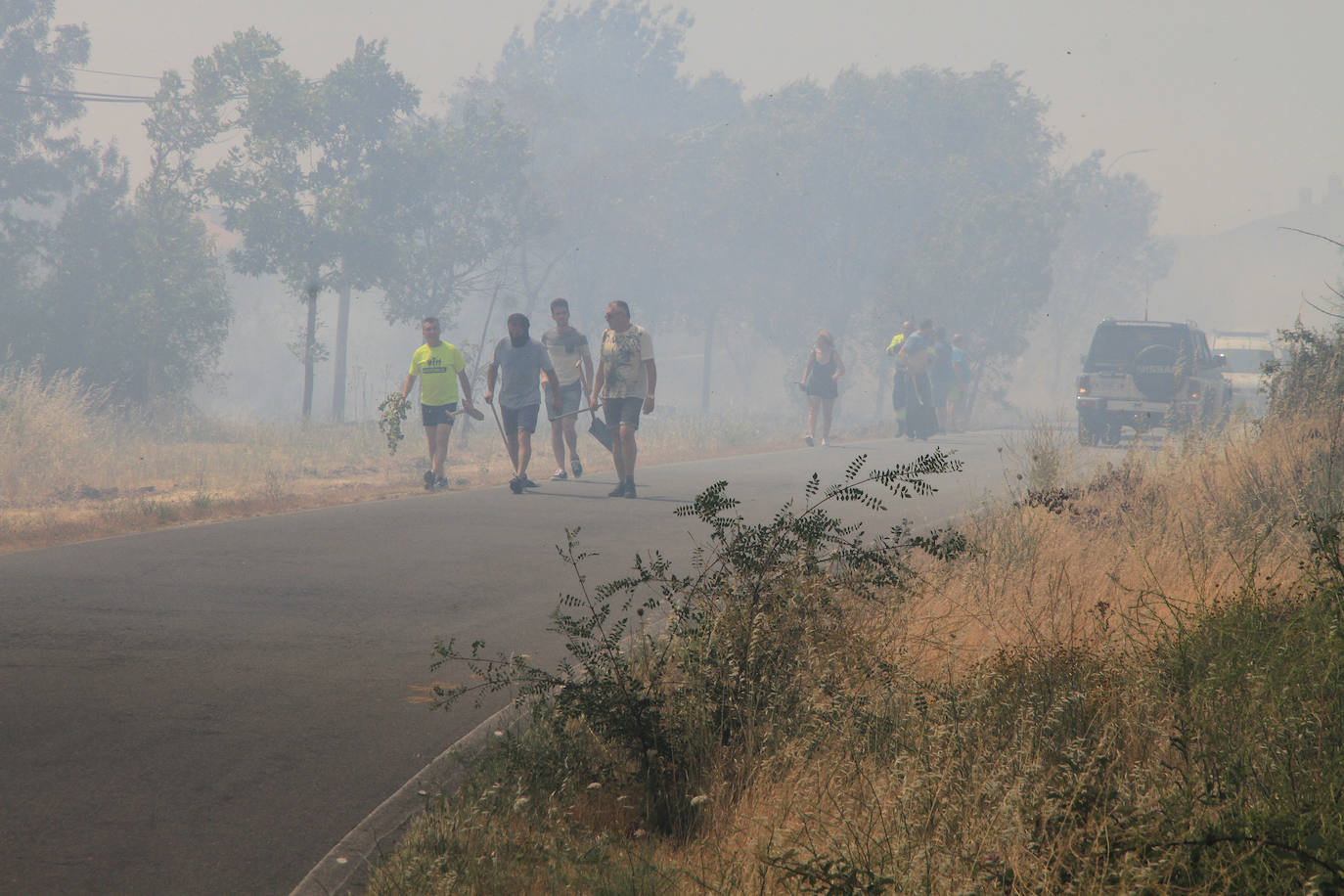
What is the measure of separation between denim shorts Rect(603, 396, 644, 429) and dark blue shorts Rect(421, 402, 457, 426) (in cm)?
244

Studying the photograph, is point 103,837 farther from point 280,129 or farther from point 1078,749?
point 280,129

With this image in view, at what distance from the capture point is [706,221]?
151ft

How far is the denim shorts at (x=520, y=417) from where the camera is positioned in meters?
14.0

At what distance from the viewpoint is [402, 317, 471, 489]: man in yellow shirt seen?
14.9 metres

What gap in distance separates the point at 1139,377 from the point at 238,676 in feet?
67.2

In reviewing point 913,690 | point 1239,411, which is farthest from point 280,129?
point 913,690

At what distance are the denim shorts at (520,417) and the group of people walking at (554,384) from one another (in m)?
0.01

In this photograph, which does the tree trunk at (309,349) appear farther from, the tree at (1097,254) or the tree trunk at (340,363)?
the tree at (1097,254)

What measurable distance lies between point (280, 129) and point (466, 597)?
81.5 ft

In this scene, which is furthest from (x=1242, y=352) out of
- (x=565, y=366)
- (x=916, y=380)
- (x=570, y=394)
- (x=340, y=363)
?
(x=565, y=366)

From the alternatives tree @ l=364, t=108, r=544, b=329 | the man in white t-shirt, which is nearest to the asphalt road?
Result: the man in white t-shirt

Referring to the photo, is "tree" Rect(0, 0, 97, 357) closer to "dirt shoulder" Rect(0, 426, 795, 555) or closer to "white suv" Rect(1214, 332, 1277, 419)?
"dirt shoulder" Rect(0, 426, 795, 555)

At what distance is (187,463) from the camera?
1945 centimetres

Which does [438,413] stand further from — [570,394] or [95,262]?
[95,262]
